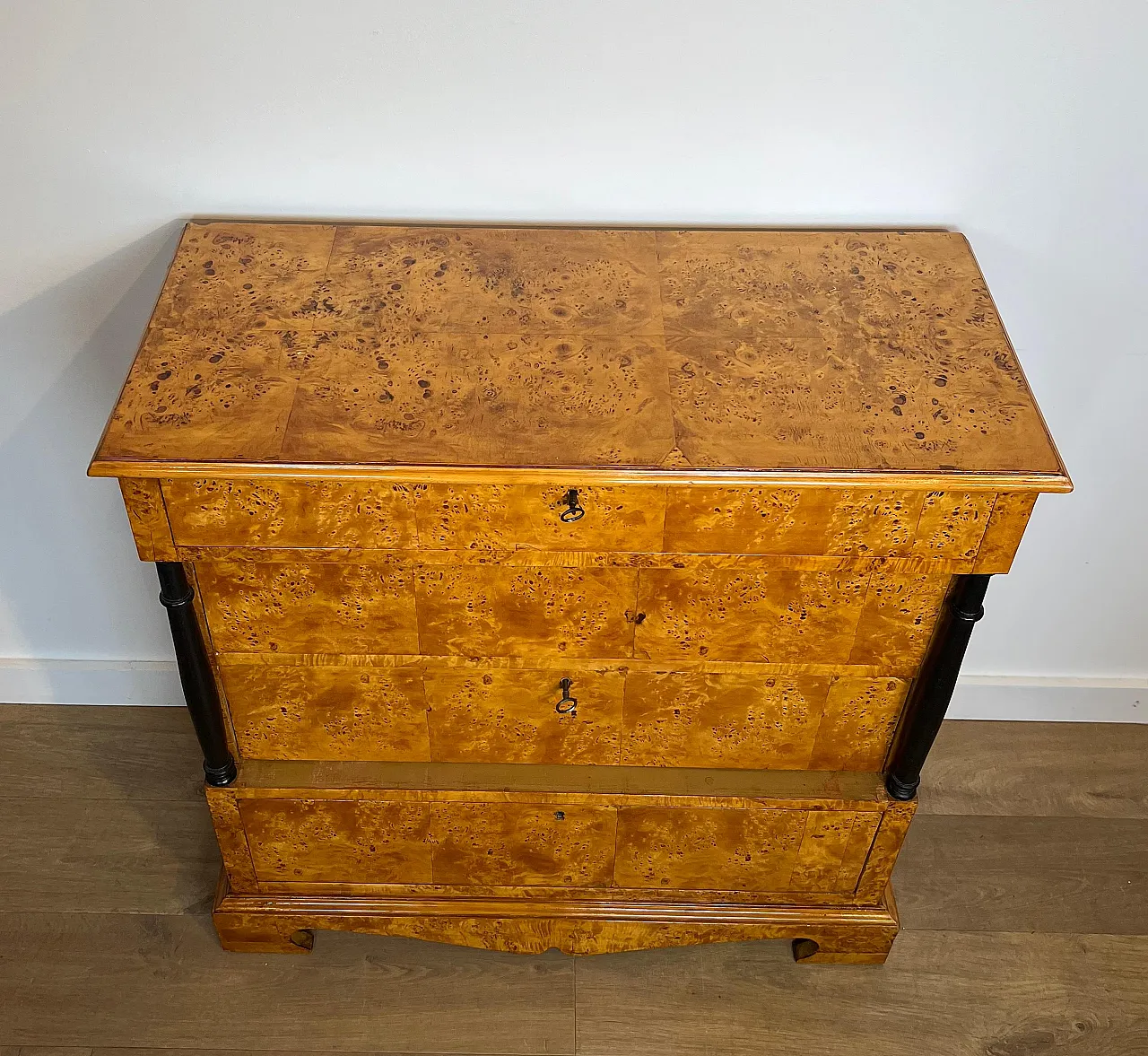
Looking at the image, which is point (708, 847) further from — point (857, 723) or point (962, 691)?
point (962, 691)

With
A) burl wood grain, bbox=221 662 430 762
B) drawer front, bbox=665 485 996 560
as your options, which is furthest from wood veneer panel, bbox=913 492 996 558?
burl wood grain, bbox=221 662 430 762

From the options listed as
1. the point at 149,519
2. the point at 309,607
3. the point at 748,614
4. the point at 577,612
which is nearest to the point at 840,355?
the point at 748,614

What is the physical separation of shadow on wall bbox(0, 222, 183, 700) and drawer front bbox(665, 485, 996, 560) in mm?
796

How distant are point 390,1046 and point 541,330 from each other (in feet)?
3.35

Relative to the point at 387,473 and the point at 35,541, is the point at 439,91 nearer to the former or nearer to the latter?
the point at 387,473

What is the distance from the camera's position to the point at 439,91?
1400 millimetres

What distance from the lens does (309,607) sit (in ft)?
4.41

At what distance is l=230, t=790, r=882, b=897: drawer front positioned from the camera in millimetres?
1530

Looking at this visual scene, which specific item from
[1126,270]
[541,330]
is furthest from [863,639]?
[1126,270]

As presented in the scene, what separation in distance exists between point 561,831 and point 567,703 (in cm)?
23

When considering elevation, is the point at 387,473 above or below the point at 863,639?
above

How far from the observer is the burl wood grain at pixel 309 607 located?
4.29ft

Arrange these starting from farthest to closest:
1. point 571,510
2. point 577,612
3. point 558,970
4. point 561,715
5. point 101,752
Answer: point 101,752 → point 558,970 → point 561,715 → point 577,612 → point 571,510

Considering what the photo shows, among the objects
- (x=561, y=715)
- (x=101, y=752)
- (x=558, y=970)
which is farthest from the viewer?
(x=101, y=752)
